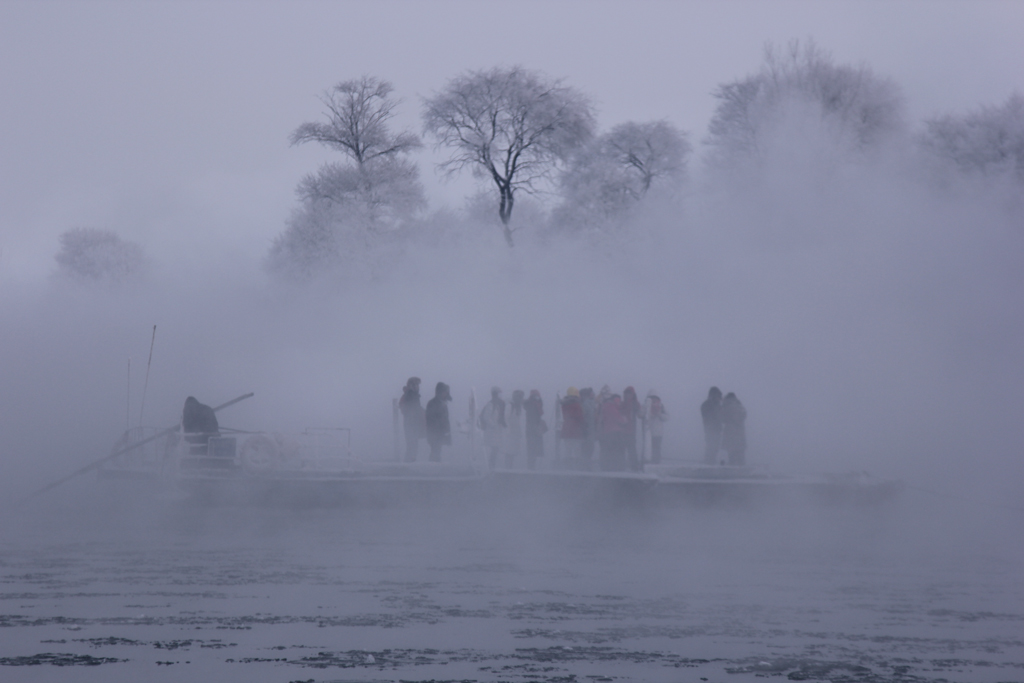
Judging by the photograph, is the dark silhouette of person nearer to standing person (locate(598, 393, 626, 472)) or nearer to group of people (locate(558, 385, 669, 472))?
group of people (locate(558, 385, 669, 472))

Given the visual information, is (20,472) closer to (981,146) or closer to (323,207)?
(323,207)

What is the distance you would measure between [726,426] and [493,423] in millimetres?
3874

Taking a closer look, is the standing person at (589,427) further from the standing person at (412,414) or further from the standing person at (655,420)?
the standing person at (412,414)

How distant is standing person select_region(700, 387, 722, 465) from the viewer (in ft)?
57.8

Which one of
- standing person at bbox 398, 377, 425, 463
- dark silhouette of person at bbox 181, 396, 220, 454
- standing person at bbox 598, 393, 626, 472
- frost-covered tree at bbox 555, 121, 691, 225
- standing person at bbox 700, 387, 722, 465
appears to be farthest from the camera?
frost-covered tree at bbox 555, 121, 691, 225

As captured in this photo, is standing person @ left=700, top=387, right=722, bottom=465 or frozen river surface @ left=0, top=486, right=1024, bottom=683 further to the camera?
standing person @ left=700, top=387, right=722, bottom=465

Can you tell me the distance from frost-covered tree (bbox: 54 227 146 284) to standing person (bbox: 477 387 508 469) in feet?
83.0

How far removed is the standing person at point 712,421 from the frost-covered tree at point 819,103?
11599mm

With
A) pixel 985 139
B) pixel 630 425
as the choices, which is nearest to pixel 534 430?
pixel 630 425

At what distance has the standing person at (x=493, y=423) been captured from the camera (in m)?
17.4

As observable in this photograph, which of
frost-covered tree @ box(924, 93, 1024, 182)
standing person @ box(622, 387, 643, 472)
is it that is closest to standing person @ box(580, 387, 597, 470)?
standing person @ box(622, 387, 643, 472)

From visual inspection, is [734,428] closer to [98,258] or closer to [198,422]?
[198,422]

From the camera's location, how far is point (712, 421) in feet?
57.9

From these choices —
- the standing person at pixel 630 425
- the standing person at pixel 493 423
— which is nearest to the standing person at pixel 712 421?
the standing person at pixel 630 425
